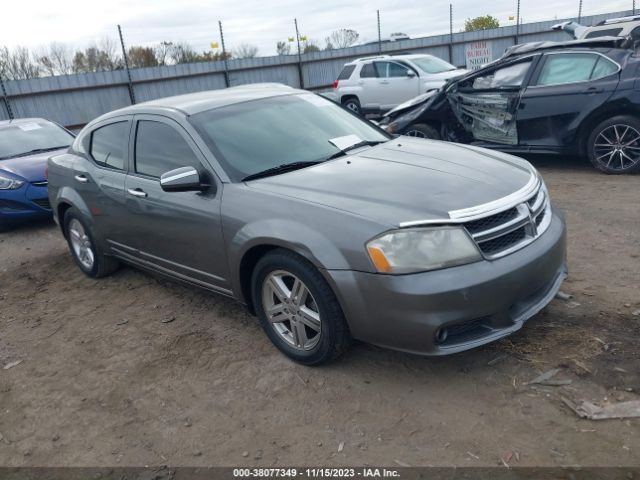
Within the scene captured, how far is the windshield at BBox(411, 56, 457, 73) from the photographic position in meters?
13.6

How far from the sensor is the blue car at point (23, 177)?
7.33m

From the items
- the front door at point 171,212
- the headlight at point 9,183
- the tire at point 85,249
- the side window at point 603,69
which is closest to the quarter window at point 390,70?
the side window at point 603,69

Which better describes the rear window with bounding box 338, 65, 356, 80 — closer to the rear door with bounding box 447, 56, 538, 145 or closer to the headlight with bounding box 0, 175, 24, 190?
the rear door with bounding box 447, 56, 538, 145

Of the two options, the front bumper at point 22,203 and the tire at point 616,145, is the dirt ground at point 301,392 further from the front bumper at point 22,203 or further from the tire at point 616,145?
the front bumper at point 22,203

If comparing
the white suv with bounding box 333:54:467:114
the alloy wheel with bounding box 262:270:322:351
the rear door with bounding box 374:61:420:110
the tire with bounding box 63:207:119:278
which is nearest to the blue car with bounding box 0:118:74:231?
the tire with bounding box 63:207:119:278

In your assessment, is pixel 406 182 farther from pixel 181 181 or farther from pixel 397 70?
pixel 397 70

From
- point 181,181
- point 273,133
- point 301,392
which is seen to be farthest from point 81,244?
point 301,392

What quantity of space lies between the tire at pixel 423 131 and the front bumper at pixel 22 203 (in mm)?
5415

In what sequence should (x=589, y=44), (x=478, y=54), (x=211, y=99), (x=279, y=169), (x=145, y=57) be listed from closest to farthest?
(x=279, y=169), (x=211, y=99), (x=589, y=44), (x=478, y=54), (x=145, y=57)

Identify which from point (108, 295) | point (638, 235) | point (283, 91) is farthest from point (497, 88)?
point (108, 295)

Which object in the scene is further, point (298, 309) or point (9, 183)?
point (9, 183)

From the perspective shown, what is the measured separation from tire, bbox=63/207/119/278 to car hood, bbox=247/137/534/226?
2.33 meters

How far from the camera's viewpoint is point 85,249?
209 inches

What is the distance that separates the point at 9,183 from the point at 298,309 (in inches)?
231
